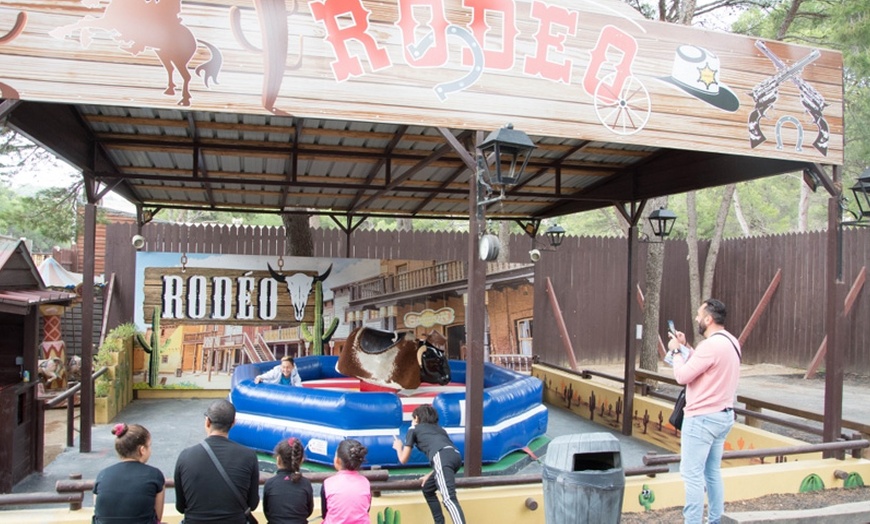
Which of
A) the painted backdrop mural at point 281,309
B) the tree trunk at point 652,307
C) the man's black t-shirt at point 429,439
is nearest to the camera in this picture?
the man's black t-shirt at point 429,439

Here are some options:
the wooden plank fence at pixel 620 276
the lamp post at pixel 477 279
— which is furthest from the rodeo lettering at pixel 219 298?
the lamp post at pixel 477 279

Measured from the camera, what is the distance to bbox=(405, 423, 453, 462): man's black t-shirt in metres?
5.12

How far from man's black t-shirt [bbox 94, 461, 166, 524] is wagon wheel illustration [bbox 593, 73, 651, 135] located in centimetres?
464

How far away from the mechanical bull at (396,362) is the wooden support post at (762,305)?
9995mm

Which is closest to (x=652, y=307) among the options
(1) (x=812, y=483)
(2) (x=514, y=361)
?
(2) (x=514, y=361)

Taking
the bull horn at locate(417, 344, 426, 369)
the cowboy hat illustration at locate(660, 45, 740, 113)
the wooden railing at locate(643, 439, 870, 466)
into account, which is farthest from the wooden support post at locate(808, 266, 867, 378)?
the bull horn at locate(417, 344, 426, 369)

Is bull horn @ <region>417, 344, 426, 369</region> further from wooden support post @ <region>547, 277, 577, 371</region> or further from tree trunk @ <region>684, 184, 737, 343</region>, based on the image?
tree trunk @ <region>684, 184, 737, 343</region>

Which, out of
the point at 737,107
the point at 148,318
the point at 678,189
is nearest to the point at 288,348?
the point at 148,318

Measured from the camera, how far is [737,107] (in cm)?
657

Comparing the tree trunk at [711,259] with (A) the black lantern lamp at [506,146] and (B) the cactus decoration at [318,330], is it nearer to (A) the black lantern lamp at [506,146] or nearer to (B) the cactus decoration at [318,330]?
(B) the cactus decoration at [318,330]

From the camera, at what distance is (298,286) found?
41.9 ft

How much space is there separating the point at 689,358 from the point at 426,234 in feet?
33.0

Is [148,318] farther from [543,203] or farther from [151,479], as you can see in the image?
[151,479]

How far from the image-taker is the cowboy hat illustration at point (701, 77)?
20.8 feet
